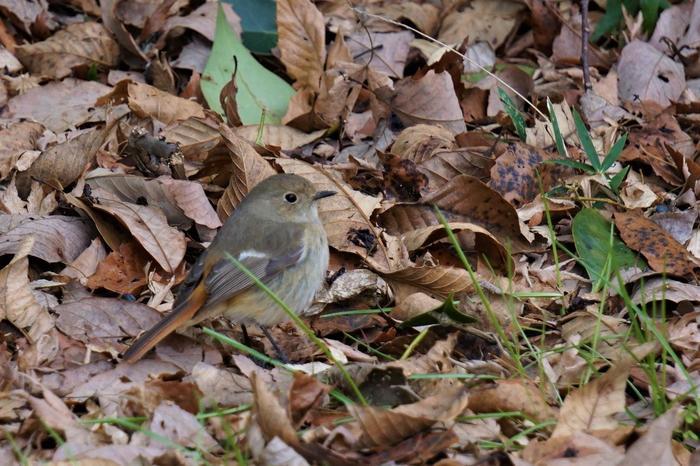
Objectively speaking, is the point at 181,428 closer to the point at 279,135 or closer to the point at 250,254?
the point at 250,254

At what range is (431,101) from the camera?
6.46 m

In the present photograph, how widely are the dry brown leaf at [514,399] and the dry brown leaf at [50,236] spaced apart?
2.38 metres

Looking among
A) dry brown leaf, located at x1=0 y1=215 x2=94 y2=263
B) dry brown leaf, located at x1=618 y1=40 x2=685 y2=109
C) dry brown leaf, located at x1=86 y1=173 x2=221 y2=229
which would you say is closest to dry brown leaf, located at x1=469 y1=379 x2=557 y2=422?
dry brown leaf, located at x1=86 y1=173 x2=221 y2=229

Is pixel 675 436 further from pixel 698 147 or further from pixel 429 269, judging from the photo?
pixel 698 147

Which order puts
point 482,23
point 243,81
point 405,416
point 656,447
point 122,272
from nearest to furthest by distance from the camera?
1. point 656,447
2. point 405,416
3. point 122,272
4. point 243,81
5. point 482,23

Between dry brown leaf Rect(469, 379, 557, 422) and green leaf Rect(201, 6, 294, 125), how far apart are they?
3.05 meters

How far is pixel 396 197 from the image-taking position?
228 inches

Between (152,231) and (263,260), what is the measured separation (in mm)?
639

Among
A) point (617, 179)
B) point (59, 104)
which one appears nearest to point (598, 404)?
point (617, 179)

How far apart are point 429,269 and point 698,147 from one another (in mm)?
2354

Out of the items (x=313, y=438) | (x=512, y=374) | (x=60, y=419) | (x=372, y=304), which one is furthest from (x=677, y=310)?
(x=60, y=419)

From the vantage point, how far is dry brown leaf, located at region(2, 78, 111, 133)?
652 centimetres

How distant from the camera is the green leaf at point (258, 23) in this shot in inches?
283

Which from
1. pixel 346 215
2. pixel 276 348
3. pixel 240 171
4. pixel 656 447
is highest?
pixel 656 447
